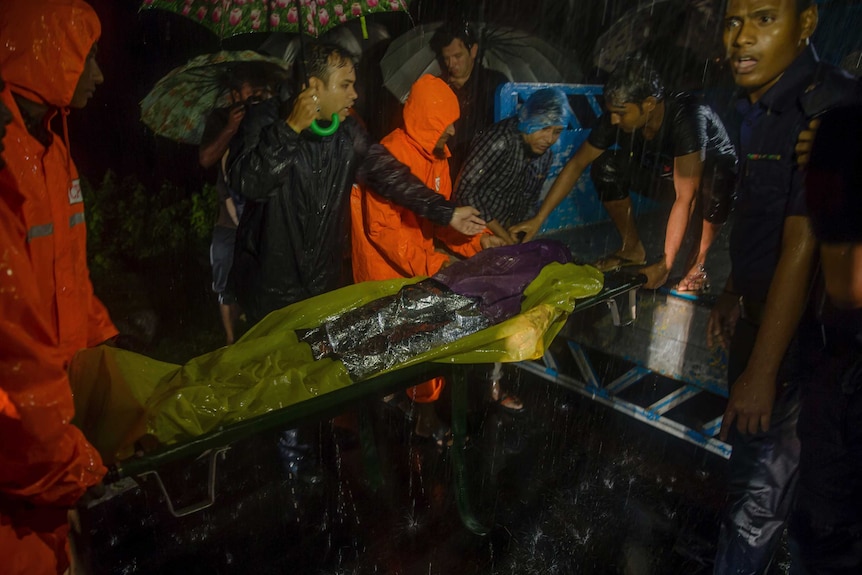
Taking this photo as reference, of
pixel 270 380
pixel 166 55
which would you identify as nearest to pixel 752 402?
pixel 270 380

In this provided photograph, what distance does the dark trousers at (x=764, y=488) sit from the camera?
253 centimetres

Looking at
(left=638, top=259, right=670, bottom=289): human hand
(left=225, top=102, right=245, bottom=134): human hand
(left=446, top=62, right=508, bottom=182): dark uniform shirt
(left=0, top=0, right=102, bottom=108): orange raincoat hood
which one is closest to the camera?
(left=0, top=0, right=102, bottom=108): orange raincoat hood

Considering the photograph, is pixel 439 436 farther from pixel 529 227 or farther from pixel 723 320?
pixel 723 320

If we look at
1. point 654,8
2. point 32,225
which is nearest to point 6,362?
point 32,225

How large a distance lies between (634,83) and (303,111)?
7.33 ft

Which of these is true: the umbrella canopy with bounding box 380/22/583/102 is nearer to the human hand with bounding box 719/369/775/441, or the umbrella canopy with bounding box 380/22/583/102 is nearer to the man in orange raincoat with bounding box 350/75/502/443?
the man in orange raincoat with bounding box 350/75/502/443

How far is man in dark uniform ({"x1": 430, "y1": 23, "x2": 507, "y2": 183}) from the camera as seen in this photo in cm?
445

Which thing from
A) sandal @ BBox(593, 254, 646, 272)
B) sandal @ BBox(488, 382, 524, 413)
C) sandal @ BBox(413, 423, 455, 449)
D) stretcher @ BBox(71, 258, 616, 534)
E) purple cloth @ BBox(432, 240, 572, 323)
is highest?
purple cloth @ BBox(432, 240, 572, 323)

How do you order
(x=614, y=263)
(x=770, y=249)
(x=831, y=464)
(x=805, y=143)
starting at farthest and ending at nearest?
(x=614, y=263) → (x=770, y=249) → (x=805, y=143) → (x=831, y=464)

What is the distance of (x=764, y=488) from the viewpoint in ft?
8.40

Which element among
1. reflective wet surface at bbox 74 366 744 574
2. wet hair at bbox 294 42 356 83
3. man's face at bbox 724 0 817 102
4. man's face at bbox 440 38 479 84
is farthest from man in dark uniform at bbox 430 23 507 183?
reflective wet surface at bbox 74 366 744 574

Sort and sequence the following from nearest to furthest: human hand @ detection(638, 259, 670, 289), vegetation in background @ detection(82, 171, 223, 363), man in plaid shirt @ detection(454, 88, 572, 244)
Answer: human hand @ detection(638, 259, 670, 289), man in plaid shirt @ detection(454, 88, 572, 244), vegetation in background @ detection(82, 171, 223, 363)

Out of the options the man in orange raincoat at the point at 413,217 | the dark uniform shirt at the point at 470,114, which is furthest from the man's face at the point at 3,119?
the dark uniform shirt at the point at 470,114

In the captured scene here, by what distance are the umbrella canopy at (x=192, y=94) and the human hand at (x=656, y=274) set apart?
3187 mm
